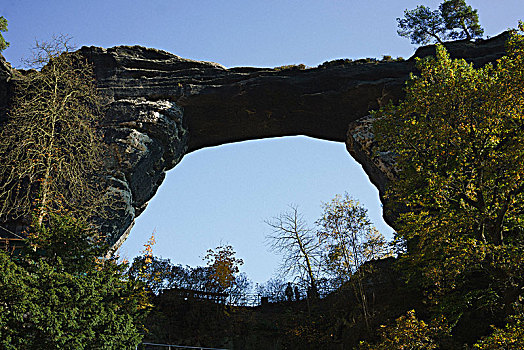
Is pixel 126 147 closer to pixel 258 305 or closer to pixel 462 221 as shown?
pixel 258 305

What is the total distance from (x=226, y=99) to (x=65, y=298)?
47.3 ft

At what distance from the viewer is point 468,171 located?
8.95 meters

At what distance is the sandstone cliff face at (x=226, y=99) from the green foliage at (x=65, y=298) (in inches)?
384

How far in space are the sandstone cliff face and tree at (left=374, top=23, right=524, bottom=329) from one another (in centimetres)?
868

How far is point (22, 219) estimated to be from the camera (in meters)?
15.4

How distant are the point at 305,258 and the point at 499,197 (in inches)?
380

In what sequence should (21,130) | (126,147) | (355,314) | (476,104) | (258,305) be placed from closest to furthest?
1. (476,104)
2. (21,130)
3. (355,314)
4. (126,147)
5. (258,305)

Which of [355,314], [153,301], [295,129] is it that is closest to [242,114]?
[295,129]

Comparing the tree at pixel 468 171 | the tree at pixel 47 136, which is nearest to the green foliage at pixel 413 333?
the tree at pixel 468 171

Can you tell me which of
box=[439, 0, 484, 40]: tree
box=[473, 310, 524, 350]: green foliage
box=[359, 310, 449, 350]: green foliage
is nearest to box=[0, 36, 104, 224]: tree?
box=[359, 310, 449, 350]: green foliage

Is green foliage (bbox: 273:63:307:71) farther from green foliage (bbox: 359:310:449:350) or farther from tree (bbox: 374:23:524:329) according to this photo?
green foliage (bbox: 359:310:449:350)

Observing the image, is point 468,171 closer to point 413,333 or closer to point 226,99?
point 413,333

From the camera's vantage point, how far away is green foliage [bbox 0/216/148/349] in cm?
698

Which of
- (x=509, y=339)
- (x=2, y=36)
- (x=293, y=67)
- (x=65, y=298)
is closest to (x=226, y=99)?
(x=293, y=67)
